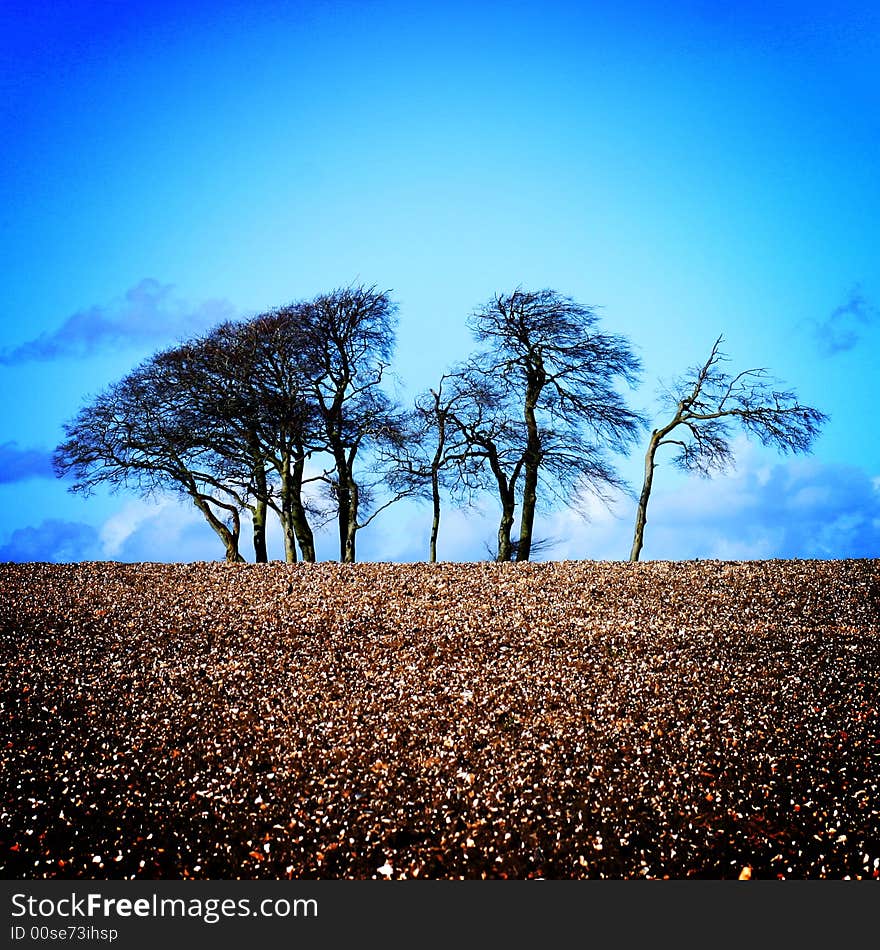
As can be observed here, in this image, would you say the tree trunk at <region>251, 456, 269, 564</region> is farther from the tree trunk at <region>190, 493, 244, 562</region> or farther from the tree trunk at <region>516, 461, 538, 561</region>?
the tree trunk at <region>516, 461, 538, 561</region>

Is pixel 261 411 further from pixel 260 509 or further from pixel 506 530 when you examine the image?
pixel 506 530

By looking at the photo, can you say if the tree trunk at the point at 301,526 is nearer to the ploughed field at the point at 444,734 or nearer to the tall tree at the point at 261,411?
the tall tree at the point at 261,411

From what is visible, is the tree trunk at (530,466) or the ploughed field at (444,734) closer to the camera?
the ploughed field at (444,734)

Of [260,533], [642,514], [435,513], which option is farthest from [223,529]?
[642,514]

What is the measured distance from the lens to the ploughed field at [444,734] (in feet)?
21.0

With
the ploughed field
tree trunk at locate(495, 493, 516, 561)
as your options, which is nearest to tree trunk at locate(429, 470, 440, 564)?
tree trunk at locate(495, 493, 516, 561)

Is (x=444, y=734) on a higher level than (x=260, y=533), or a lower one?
lower

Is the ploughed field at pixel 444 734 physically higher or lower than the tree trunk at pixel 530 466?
lower

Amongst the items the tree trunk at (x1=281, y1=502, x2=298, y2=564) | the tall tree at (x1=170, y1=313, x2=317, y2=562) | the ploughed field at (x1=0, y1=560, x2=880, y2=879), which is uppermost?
the tall tree at (x1=170, y1=313, x2=317, y2=562)

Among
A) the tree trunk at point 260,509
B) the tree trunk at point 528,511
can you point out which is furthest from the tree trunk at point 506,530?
the tree trunk at point 260,509

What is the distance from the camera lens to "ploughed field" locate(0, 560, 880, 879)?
6.40m

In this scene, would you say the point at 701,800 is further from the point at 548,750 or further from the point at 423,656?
the point at 423,656

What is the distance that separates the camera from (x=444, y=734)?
7.97 metres

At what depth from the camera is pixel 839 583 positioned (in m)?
A: 13.5
